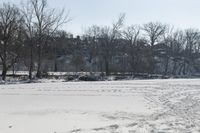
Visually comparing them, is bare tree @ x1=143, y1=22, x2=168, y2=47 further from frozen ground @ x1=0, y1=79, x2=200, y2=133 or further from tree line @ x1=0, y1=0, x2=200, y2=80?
frozen ground @ x1=0, y1=79, x2=200, y2=133

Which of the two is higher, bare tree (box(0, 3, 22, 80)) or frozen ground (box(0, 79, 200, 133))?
bare tree (box(0, 3, 22, 80))

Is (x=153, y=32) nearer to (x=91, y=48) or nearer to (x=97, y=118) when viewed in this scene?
(x=91, y=48)

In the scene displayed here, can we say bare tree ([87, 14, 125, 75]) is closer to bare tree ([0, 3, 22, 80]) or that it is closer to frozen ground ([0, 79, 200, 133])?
bare tree ([0, 3, 22, 80])

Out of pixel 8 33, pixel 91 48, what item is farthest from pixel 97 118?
pixel 91 48

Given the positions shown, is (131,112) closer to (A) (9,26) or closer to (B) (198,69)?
(A) (9,26)

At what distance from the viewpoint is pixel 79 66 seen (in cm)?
7650

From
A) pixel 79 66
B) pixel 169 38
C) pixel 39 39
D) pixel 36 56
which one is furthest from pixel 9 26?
pixel 169 38

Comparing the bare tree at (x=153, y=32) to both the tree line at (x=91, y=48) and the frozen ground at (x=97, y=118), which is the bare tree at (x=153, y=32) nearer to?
the tree line at (x=91, y=48)

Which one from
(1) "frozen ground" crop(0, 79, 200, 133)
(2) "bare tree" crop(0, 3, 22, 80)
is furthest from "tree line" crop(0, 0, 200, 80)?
(1) "frozen ground" crop(0, 79, 200, 133)

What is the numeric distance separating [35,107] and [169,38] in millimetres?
91031

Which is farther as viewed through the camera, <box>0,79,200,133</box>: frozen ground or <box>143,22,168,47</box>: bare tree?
<box>143,22,168,47</box>: bare tree

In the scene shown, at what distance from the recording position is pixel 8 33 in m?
50.8

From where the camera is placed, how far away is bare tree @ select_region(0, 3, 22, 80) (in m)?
50.7

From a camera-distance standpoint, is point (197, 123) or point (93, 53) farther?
point (93, 53)
